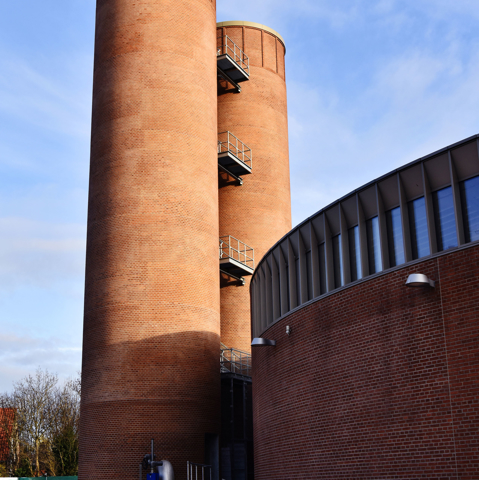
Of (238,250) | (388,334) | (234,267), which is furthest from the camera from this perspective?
(238,250)

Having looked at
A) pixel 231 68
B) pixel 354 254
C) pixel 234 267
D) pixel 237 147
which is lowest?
pixel 354 254

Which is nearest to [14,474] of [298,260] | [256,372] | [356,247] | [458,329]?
[256,372]

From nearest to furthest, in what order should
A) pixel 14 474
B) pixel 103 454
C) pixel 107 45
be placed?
pixel 103 454 < pixel 107 45 < pixel 14 474

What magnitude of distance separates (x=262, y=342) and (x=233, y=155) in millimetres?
18530

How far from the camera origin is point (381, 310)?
15.3 meters

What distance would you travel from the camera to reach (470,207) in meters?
14.2

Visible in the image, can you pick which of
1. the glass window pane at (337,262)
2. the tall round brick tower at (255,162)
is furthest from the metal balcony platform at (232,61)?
the glass window pane at (337,262)

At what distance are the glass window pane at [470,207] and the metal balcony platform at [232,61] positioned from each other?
2596 cm

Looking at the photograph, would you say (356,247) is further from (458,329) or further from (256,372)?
(256,372)

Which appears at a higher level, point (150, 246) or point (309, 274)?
point (150, 246)

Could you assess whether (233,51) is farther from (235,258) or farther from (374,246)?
(374,246)

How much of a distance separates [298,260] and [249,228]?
1958cm

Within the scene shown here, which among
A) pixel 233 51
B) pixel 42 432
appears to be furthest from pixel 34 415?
pixel 233 51

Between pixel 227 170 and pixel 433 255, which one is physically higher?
pixel 227 170
